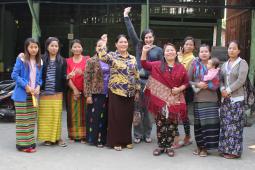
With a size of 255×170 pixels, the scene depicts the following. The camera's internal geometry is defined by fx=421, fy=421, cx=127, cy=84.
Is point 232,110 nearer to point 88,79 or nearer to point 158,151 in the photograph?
point 158,151

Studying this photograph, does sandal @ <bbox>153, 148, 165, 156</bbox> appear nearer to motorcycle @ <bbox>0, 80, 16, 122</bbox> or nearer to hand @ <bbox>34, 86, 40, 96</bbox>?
hand @ <bbox>34, 86, 40, 96</bbox>

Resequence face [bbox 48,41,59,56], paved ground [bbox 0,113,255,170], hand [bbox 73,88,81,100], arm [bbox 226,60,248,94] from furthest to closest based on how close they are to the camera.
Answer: hand [bbox 73,88,81,100], face [bbox 48,41,59,56], arm [bbox 226,60,248,94], paved ground [bbox 0,113,255,170]

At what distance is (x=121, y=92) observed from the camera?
6.20 m

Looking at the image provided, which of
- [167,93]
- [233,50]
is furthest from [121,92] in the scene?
[233,50]

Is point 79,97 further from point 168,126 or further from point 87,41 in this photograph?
point 87,41

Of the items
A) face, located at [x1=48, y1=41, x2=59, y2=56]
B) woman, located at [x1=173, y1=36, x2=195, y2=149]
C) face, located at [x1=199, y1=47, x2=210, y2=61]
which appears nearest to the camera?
face, located at [x1=199, y1=47, x2=210, y2=61]

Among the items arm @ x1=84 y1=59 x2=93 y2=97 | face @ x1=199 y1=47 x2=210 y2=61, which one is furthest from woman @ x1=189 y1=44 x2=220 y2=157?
arm @ x1=84 y1=59 x2=93 y2=97

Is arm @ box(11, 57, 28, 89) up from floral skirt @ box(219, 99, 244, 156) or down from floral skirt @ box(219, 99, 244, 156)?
up

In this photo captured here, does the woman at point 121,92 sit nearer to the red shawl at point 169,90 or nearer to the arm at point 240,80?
the red shawl at point 169,90

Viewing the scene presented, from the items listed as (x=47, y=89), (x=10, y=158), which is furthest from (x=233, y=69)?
(x=10, y=158)

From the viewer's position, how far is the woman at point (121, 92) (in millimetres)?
6186

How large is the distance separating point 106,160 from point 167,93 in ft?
4.14

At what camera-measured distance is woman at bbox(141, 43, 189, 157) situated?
5.91m

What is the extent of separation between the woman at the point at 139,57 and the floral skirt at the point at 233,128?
4.34 ft
